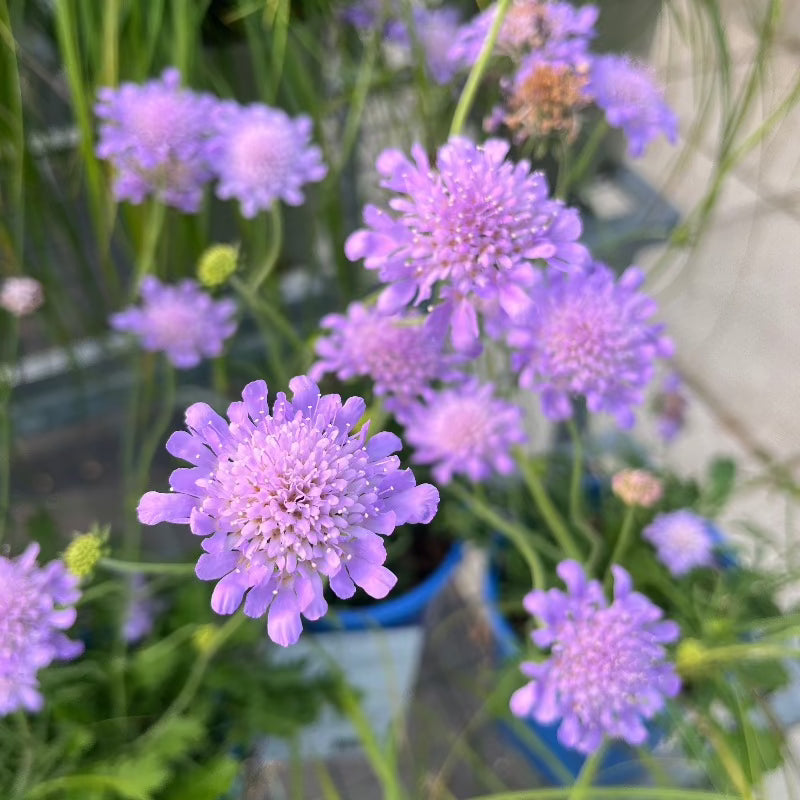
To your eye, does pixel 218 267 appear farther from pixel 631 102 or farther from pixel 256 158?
pixel 631 102

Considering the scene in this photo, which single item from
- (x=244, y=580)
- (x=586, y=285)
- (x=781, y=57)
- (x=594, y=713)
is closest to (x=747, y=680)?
(x=594, y=713)

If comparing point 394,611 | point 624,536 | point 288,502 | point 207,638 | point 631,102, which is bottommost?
point 394,611

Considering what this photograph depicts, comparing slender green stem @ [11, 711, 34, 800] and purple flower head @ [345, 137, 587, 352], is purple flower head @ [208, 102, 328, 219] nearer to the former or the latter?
purple flower head @ [345, 137, 587, 352]

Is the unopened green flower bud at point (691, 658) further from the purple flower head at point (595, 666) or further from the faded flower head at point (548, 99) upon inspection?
the faded flower head at point (548, 99)

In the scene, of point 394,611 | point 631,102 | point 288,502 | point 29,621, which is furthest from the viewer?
point 394,611

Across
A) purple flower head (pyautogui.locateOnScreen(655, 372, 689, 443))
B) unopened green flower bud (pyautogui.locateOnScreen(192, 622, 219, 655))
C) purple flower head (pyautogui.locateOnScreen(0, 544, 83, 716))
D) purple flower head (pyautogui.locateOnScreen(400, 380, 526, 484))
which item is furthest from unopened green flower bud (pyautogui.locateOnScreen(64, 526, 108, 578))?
purple flower head (pyautogui.locateOnScreen(655, 372, 689, 443))

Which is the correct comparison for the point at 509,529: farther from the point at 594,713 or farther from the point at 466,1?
the point at 466,1

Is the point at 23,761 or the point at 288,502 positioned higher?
the point at 288,502

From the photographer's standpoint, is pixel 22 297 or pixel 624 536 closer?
pixel 624 536

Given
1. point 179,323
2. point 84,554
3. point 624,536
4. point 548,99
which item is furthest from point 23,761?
point 548,99
